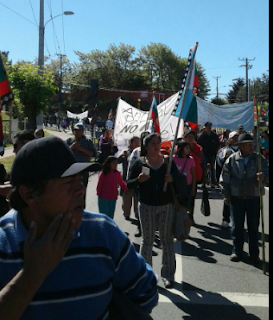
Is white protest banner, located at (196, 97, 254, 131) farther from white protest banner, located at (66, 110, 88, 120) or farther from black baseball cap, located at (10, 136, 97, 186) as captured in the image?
white protest banner, located at (66, 110, 88, 120)

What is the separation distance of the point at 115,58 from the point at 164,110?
226 ft

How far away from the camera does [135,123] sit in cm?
1141

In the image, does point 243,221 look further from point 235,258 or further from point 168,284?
point 168,284

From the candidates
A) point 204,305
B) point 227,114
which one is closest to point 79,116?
point 227,114

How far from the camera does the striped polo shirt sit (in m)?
1.51

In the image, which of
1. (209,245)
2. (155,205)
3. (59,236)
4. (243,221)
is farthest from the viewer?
(209,245)

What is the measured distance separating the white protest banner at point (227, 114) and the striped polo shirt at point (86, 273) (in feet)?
43.7

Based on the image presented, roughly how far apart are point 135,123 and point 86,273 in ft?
32.7

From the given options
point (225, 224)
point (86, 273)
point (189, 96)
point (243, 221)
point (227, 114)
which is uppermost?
point (227, 114)

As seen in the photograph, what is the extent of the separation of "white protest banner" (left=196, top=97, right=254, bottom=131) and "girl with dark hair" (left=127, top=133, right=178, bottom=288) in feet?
33.4

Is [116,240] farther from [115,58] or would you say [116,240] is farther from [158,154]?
[115,58]

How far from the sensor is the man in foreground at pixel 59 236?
150 cm

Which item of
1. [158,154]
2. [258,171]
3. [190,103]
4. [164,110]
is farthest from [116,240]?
[164,110]

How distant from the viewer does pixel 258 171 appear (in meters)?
5.72
